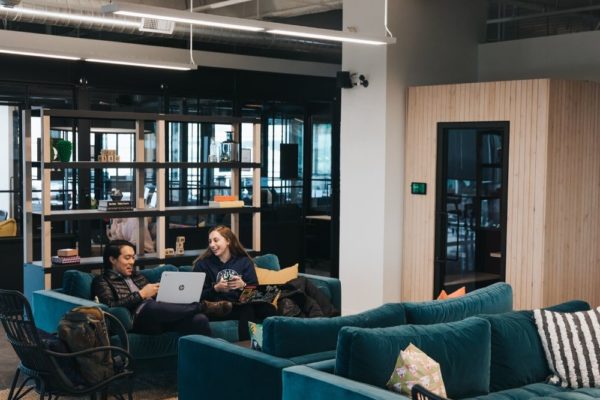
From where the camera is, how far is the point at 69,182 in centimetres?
1062

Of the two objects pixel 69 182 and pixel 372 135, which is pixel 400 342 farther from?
pixel 69 182

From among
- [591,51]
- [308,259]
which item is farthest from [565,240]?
[308,259]

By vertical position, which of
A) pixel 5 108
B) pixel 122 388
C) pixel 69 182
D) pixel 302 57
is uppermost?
pixel 302 57

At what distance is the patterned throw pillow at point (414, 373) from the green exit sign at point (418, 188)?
4.80m

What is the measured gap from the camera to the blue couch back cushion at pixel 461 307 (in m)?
4.93

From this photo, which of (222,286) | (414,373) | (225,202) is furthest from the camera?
(225,202)

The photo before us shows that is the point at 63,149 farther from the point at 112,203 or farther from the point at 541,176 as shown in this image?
the point at 541,176

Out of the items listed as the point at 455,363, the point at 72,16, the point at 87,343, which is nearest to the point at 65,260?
the point at 87,343

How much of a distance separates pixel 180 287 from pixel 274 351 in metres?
2.08

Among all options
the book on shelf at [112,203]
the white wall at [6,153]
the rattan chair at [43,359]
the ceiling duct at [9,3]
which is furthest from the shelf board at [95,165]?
the white wall at [6,153]

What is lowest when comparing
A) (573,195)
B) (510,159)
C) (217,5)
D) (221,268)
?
(221,268)

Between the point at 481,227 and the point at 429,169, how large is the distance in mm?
794

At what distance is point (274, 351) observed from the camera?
4.64 meters

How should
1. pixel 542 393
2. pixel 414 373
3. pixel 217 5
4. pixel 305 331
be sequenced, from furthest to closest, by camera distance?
pixel 217 5, pixel 542 393, pixel 305 331, pixel 414 373
